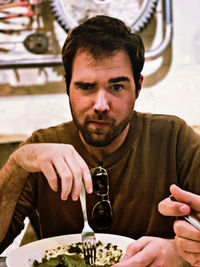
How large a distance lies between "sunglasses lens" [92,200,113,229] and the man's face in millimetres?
262

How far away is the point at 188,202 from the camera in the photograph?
2.56 ft

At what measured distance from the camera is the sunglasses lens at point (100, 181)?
137 cm

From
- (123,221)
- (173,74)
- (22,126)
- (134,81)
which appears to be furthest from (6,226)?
(173,74)

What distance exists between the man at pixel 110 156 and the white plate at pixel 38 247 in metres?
0.23

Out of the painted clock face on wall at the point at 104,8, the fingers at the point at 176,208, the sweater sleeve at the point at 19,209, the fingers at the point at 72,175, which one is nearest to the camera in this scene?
the fingers at the point at 176,208

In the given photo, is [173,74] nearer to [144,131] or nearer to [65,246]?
[144,131]

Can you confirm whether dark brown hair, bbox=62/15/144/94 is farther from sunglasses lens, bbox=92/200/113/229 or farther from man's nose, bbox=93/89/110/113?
sunglasses lens, bbox=92/200/113/229

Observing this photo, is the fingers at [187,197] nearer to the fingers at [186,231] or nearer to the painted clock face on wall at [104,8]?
the fingers at [186,231]

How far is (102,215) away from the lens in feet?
4.48

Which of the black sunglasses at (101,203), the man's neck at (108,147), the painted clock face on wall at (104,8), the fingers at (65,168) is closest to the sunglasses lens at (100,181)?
the black sunglasses at (101,203)

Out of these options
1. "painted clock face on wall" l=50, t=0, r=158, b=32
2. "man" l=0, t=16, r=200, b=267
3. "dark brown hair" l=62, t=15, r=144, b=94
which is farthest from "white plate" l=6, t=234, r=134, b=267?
"painted clock face on wall" l=50, t=0, r=158, b=32

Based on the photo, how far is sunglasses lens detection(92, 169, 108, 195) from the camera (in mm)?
1370

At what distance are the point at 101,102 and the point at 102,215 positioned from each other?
1.59ft

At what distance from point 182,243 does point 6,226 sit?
2.48ft
